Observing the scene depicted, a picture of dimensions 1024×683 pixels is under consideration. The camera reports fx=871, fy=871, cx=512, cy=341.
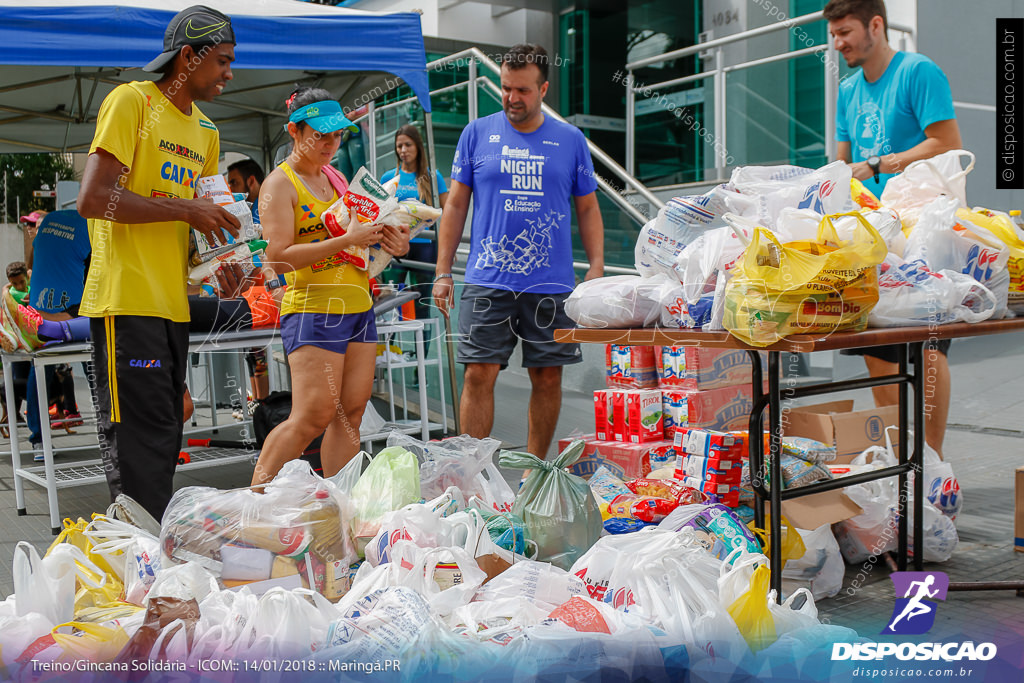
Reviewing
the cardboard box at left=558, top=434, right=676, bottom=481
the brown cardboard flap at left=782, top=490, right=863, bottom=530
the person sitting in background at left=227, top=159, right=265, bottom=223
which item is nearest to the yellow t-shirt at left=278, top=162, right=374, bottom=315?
the cardboard box at left=558, top=434, right=676, bottom=481

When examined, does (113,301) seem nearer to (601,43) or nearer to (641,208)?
(641,208)

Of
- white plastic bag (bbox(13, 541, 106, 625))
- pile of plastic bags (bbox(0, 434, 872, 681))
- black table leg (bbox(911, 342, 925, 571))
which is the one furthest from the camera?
black table leg (bbox(911, 342, 925, 571))

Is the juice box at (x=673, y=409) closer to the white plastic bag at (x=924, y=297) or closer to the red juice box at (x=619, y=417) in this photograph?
the red juice box at (x=619, y=417)

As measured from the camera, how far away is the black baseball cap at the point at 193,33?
113 inches

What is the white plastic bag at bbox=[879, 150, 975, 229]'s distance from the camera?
2.98 m

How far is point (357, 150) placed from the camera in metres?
9.05

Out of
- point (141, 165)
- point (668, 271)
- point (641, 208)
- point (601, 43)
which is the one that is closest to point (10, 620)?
point (141, 165)

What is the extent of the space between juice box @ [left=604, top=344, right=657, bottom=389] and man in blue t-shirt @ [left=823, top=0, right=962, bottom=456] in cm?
86

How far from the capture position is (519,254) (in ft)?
12.5

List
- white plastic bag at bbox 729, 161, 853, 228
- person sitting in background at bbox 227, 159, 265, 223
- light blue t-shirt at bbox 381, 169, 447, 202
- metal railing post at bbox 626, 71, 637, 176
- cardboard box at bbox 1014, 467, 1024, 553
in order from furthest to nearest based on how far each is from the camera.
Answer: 1. metal railing post at bbox 626, 71, 637, 176
2. person sitting in background at bbox 227, 159, 265, 223
3. light blue t-shirt at bbox 381, 169, 447, 202
4. cardboard box at bbox 1014, 467, 1024, 553
5. white plastic bag at bbox 729, 161, 853, 228

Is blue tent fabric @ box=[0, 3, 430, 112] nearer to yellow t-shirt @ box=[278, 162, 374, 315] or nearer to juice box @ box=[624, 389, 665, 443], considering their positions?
yellow t-shirt @ box=[278, 162, 374, 315]

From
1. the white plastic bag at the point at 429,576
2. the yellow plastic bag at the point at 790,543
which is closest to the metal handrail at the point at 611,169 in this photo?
the yellow plastic bag at the point at 790,543

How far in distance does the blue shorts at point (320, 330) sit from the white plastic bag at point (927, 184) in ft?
6.58

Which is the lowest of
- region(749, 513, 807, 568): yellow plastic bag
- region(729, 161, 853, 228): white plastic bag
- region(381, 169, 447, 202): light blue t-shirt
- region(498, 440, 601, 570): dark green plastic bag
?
region(749, 513, 807, 568): yellow plastic bag
